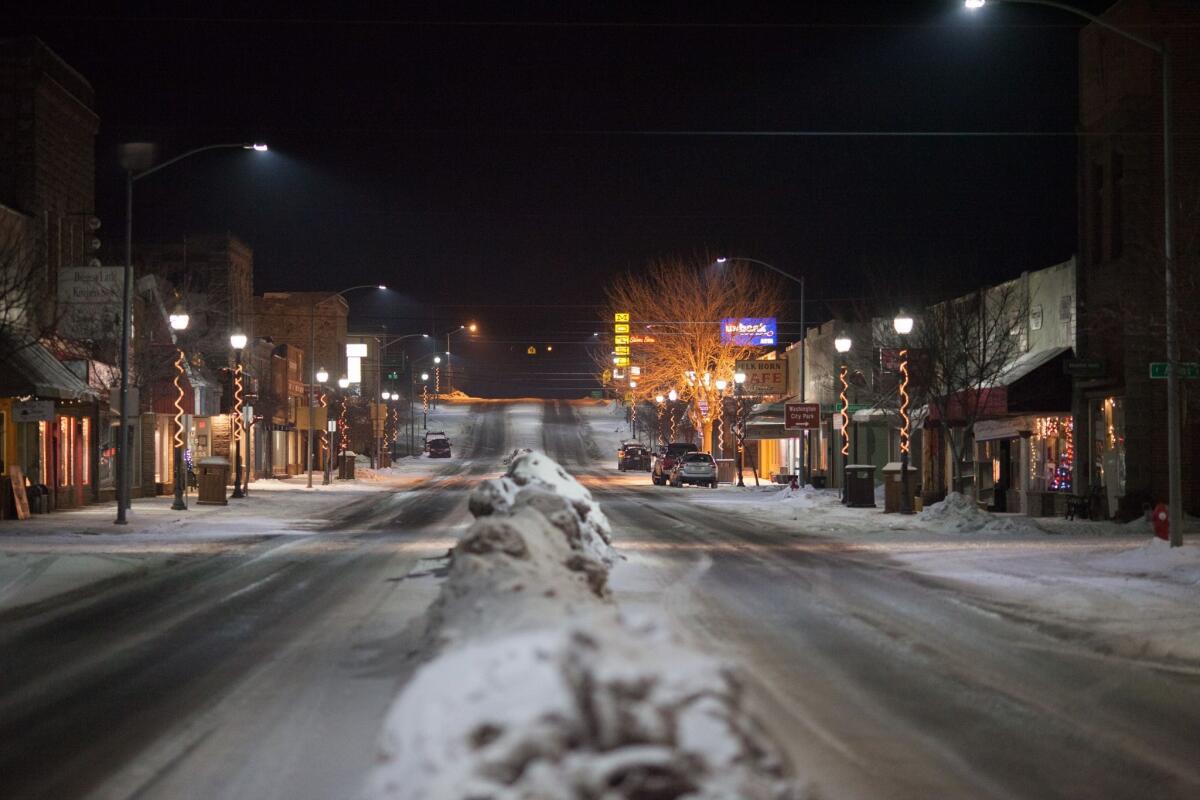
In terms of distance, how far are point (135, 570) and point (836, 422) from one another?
30171 millimetres

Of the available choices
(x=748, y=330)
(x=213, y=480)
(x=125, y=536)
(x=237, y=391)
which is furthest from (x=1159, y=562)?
(x=748, y=330)

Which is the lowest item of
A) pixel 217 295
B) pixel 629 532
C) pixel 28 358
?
pixel 629 532

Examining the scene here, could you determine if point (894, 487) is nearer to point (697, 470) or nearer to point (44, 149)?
point (44, 149)

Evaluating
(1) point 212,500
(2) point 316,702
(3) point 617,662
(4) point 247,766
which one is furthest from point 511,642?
(1) point 212,500

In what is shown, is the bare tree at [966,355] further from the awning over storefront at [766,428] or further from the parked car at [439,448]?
the parked car at [439,448]

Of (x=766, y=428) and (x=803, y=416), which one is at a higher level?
(x=803, y=416)

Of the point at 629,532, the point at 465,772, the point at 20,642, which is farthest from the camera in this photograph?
the point at 629,532

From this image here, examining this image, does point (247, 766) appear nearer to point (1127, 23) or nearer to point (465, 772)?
point (465, 772)

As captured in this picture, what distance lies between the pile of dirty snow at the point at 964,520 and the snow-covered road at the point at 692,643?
273 centimetres

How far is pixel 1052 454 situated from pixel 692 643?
33527 millimetres

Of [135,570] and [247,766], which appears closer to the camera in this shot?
[247,766]

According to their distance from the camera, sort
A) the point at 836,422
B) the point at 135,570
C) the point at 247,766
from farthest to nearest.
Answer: the point at 836,422 → the point at 135,570 → the point at 247,766

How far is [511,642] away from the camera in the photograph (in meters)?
5.10

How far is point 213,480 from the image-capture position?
138 feet
